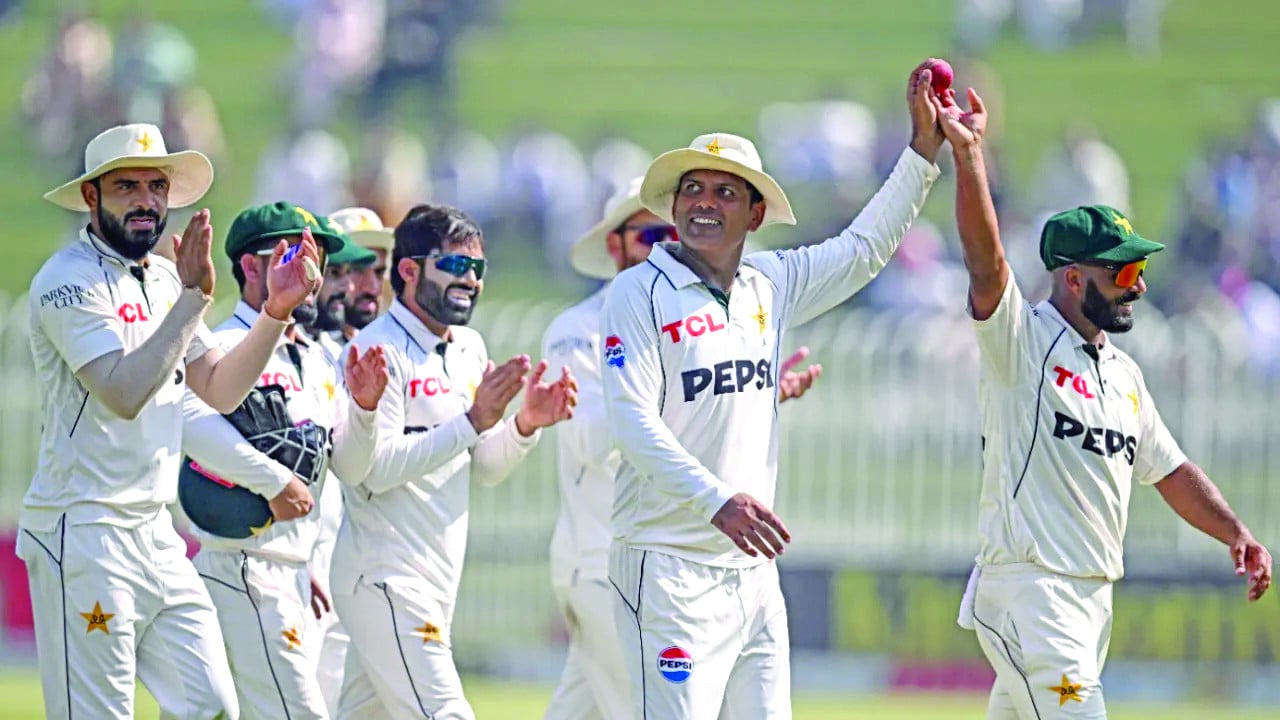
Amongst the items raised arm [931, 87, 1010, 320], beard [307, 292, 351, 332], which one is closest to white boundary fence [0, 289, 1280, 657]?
beard [307, 292, 351, 332]

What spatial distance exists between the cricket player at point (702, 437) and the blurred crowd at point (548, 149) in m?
10.9

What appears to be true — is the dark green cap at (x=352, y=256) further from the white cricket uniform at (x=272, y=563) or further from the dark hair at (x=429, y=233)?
the white cricket uniform at (x=272, y=563)

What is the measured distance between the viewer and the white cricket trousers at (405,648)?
7.38m

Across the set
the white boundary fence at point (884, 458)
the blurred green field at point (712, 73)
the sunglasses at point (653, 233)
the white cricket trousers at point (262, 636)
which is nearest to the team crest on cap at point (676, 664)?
the white cricket trousers at point (262, 636)

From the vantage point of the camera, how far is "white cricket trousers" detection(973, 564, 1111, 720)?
6703 mm

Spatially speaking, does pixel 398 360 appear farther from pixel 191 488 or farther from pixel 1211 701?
pixel 1211 701

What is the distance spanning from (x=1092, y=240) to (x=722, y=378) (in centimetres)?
152

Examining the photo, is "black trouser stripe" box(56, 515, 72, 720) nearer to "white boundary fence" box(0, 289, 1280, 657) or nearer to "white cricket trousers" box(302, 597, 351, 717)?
"white cricket trousers" box(302, 597, 351, 717)

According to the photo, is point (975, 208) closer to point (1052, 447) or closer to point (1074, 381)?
point (1074, 381)

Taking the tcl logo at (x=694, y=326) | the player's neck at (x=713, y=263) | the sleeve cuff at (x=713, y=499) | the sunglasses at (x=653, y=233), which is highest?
the sunglasses at (x=653, y=233)

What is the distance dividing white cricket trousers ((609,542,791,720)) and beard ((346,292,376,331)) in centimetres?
273

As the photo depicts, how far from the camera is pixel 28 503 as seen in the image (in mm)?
6758

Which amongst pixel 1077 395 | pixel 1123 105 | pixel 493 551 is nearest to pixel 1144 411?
pixel 1077 395

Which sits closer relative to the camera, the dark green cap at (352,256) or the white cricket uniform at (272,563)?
the white cricket uniform at (272,563)
